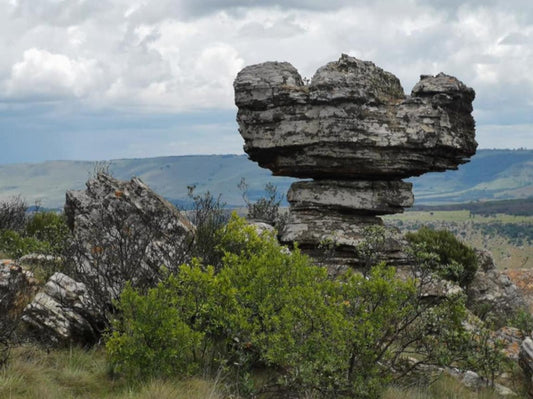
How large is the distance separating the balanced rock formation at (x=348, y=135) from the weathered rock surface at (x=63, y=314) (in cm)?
909

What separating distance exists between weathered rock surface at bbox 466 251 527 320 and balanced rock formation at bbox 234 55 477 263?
14.9 ft

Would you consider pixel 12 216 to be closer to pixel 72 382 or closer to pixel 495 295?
pixel 72 382

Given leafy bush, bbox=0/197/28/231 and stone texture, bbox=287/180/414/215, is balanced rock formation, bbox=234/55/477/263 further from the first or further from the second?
leafy bush, bbox=0/197/28/231

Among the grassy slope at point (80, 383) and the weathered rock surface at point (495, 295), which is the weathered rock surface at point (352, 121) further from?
the grassy slope at point (80, 383)

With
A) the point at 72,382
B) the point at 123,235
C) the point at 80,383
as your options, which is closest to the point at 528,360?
the point at 80,383

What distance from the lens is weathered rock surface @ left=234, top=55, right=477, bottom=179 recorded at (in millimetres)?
19391

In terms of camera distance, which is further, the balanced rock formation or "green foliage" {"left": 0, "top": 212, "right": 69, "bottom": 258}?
the balanced rock formation

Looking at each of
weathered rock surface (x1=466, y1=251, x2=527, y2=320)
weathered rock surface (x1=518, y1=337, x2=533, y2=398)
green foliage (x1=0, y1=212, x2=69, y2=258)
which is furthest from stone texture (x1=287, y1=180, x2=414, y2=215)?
weathered rock surface (x1=518, y1=337, x2=533, y2=398)

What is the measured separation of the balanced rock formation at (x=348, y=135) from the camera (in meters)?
19.4

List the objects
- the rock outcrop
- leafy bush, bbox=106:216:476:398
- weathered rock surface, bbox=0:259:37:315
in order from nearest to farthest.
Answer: leafy bush, bbox=106:216:476:398 < weathered rock surface, bbox=0:259:37:315 < the rock outcrop

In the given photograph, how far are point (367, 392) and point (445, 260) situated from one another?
1617 cm

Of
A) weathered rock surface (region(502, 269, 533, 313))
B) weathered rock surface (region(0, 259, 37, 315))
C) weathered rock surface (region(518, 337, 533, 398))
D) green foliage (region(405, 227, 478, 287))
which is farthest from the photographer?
weathered rock surface (region(502, 269, 533, 313))

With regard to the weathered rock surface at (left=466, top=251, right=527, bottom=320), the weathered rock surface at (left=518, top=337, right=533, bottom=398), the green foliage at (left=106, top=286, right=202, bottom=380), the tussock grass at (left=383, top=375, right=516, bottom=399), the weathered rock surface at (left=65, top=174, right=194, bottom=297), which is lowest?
the weathered rock surface at (left=466, top=251, right=527, bottom=320)

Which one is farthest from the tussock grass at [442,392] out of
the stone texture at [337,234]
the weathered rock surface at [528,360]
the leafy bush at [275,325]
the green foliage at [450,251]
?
the green foliage at [450,251]
